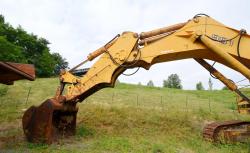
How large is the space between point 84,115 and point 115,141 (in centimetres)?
430

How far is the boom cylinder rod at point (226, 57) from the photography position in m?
9.17

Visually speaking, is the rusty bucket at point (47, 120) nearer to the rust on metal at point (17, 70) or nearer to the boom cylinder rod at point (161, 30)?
the rust on metal at point (17, 70)

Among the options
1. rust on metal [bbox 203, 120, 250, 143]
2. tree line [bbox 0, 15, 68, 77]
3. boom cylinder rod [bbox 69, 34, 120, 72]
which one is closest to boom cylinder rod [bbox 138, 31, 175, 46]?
boom cylinder rod [bbox 69, 34, 120, 72]

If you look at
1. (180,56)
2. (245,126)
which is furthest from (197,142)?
(180,56)

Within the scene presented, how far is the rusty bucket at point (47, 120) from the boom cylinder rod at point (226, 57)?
4.42 m

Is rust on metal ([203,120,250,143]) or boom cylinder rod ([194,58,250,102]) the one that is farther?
rust on metal ([203,120,250,143])

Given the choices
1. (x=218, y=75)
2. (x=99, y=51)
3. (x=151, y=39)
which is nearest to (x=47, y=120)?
(x=99, y=51)

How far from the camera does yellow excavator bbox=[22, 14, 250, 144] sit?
31.9ft

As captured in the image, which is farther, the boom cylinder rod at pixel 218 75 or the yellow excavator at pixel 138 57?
the boom cylinder rod at pixel 218 75

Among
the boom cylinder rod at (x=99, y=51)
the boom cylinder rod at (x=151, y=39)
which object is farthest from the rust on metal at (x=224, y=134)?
the boom cylinder rod at (x=99, y=51)

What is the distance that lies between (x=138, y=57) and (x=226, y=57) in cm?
239

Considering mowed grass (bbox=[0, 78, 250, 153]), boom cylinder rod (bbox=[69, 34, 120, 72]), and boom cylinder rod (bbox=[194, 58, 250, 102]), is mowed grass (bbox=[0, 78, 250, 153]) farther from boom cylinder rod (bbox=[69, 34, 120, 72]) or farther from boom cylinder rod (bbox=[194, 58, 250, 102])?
boom cylinder rod (bbox=[69, 34, 120, 72])

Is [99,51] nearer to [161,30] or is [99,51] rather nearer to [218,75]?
[161,30]

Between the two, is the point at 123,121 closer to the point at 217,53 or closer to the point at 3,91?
the point at 217,53
